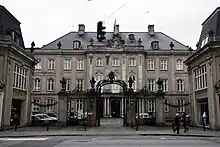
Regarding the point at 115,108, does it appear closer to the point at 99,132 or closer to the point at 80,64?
the point at 80,64

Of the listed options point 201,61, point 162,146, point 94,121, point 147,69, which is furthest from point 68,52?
point 162,146

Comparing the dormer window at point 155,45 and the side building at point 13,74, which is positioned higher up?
the dormer window at point 155,45

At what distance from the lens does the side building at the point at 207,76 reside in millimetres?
25547

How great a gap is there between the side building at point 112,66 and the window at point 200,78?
75.9ft

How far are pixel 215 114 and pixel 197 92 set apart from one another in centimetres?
602

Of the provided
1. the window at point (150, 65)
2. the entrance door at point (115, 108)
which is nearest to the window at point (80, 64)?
the entrance door at point (115, 108)

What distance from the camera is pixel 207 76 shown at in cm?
2711

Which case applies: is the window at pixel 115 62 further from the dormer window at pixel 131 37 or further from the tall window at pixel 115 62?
the dormer window at pixel 131 37

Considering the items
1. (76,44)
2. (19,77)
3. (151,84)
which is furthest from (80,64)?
(19,77)

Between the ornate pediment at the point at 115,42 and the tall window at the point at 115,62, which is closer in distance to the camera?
the ornate pediment at the point at 115,42

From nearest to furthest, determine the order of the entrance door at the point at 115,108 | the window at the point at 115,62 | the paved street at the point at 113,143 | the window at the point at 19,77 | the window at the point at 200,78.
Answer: the paved street at the point at 113,143
the window at the point at 19,77
the window at the point at 200,78
the entrance door at the point at 115,108
the window at the point at 115,62

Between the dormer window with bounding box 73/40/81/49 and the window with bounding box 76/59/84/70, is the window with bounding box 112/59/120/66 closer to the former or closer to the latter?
the window with bounding box 76/59/84/70

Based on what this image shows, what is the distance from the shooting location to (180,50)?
2191 inches

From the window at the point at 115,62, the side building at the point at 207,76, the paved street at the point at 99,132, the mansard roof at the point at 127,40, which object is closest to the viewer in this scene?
the paved street at the point at 99,132
